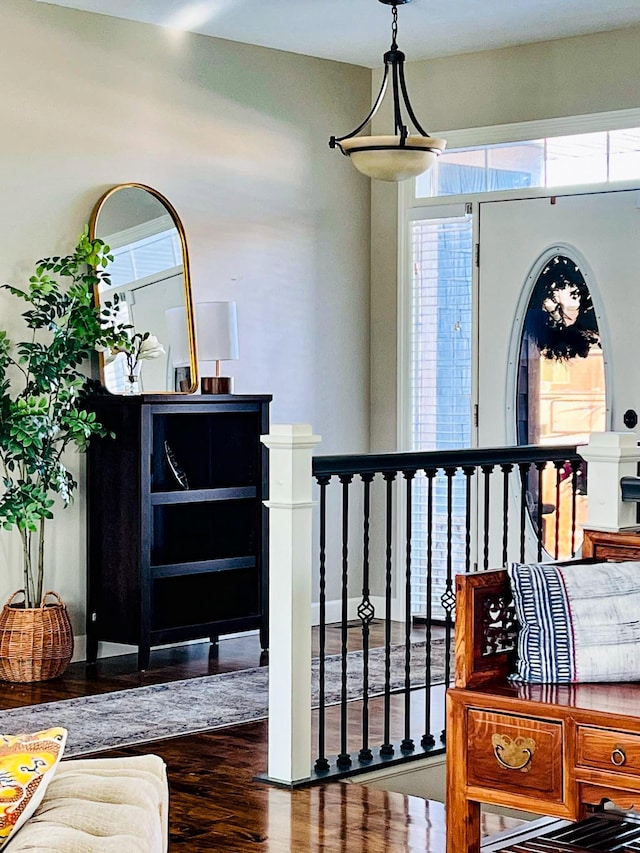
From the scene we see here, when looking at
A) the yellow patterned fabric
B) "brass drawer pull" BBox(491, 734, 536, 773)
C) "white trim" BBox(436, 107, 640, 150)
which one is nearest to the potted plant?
"white trim" BBox(436, 107, 640, 150)

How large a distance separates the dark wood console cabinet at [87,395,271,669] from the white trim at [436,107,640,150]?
1.77 metres

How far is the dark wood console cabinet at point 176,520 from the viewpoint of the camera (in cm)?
559

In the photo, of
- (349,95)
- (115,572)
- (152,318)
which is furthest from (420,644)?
(349,95)

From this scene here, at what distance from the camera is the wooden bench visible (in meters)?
2.85

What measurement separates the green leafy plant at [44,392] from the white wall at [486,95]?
190 centimetres

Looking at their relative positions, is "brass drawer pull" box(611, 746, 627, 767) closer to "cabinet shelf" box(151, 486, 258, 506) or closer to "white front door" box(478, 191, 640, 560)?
"cabinet shelf" box(151, 486, 258, 506)

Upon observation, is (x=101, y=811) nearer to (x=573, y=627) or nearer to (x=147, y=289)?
(x=573, y=627)

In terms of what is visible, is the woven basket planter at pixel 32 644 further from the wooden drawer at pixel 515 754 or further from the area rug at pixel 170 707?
the wooden drawer at pixel 515 754

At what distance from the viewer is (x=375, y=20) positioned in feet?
19.9

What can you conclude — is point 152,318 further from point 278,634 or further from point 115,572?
point 278,634

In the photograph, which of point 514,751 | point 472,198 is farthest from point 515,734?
point 472,198

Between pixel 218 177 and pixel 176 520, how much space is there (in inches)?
64.9

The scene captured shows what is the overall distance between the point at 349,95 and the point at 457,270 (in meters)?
1.11

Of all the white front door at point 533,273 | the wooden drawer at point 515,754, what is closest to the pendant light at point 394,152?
the white front door at point 533,273
